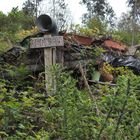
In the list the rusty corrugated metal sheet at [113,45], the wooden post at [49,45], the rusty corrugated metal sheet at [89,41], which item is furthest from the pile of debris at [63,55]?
the rusty corrugated metal sheet at [113,45]

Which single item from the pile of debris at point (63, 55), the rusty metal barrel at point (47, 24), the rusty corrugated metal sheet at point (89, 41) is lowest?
the pile of debris at point (63, 55)

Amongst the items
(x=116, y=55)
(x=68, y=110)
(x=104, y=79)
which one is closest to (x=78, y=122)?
(x=68, y=110)

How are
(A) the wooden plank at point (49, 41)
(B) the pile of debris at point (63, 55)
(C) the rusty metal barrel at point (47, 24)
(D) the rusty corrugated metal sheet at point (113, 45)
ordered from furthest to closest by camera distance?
(D) the rusty corrugated metal sheet at point (113, 45)
(C) the rusty metal barrel at point (47, 24)
(B) the pile of debris at point (63, 55)
(A) the wooden plank at point (49, 41)

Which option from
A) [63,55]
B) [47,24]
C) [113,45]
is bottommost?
[63,55]

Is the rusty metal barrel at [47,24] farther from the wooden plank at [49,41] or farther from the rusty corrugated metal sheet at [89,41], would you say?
the wooden plank at [49,41]

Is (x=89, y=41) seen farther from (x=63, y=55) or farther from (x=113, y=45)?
(x=63, y=55)

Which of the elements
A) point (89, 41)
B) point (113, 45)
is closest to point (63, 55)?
point (89, 41)

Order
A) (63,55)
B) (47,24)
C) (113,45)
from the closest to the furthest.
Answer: (63,55)
(47,24)
(113,45)

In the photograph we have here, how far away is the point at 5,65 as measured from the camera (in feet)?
19.8

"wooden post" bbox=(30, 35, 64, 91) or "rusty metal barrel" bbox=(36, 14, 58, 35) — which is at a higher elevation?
"rusty metal barrel" bbox=(36, 14, 58, 35)

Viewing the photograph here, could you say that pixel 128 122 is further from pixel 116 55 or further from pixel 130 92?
pixel 116 55

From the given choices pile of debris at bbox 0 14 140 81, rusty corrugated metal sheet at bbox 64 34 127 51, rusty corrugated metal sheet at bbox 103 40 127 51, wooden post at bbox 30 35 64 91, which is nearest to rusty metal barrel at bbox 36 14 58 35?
pile of debris at bbox 0 14 140 81

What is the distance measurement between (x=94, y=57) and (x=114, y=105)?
165 inches

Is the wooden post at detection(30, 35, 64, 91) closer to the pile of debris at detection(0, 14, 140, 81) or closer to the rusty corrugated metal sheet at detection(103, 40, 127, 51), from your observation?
the pile of debris at detection(0, 14, 140, 81)
